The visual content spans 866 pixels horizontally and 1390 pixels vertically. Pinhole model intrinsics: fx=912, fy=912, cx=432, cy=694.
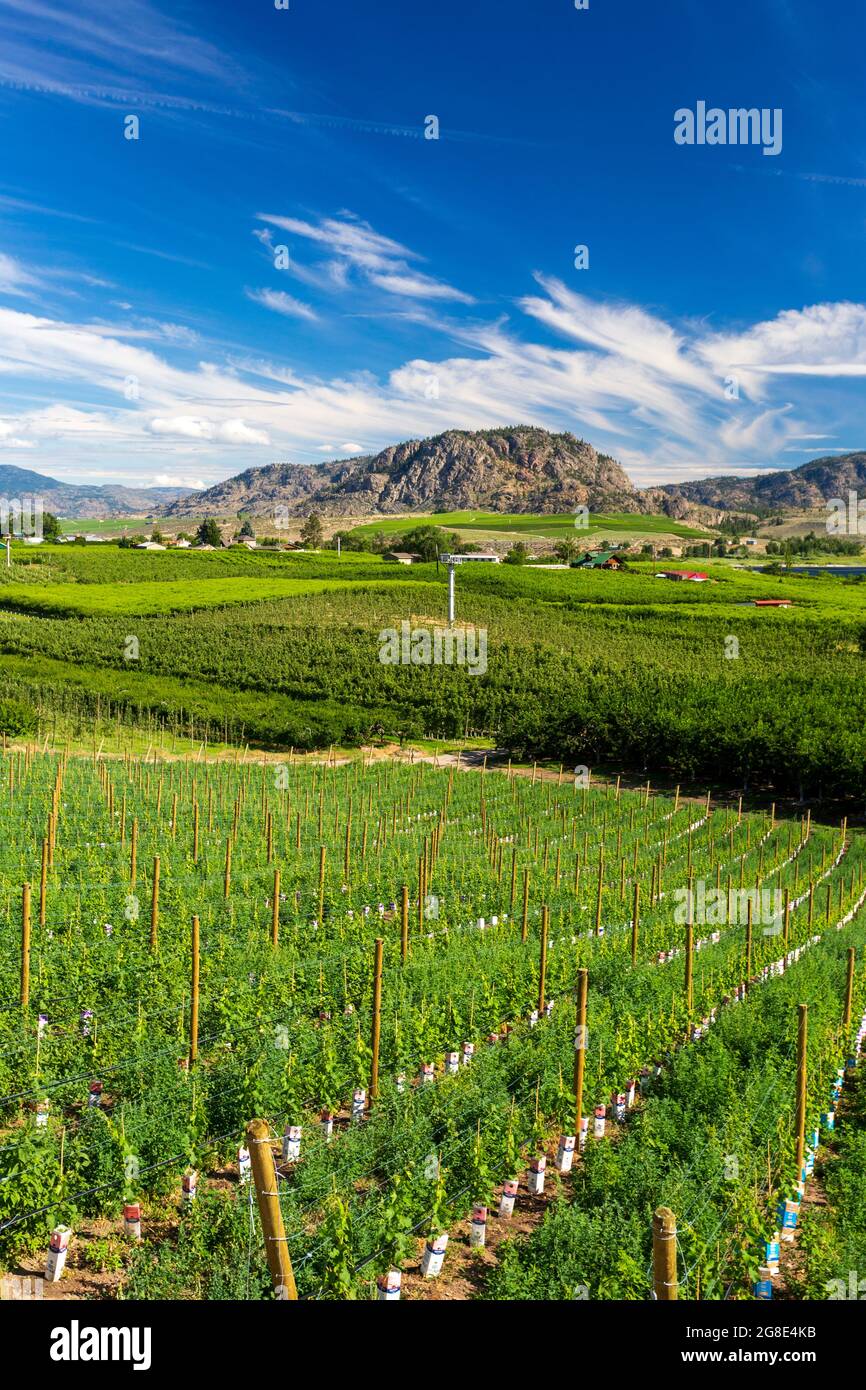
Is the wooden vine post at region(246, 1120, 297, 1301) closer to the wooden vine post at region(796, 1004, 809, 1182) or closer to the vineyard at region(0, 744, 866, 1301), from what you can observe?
the vineyard at region(0, 744, 866, 1301)

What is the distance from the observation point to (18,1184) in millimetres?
5891

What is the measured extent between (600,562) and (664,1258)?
302ft

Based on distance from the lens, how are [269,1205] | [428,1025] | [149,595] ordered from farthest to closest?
[149,595]
[428,1025]
[269,1205]

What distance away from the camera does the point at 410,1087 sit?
814cm

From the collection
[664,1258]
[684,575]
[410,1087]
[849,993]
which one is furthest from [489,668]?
[684,575]

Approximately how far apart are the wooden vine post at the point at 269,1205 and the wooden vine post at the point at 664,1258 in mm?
1683

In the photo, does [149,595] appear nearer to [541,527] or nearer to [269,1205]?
[269,1205]

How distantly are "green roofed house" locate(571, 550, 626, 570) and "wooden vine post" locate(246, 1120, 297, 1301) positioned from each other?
8497cm

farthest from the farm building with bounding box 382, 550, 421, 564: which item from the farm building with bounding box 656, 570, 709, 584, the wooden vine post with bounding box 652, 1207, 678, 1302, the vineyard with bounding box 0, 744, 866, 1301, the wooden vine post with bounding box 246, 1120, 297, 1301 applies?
the wooden vine post with bounding box 652, 1207, 678, 1302

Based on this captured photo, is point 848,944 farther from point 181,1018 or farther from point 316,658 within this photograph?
point 316,658

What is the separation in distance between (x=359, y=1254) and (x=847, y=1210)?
3620 millimetres

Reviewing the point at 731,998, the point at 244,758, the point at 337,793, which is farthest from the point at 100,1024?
the point at 244,758

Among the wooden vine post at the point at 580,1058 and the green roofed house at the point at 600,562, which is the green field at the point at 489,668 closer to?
the green roofed house at the point at 600,562

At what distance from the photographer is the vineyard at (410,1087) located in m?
5.84
